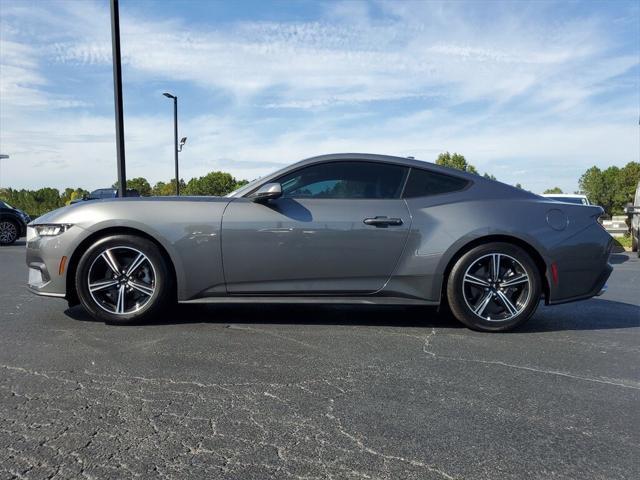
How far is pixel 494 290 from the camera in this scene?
4.48 meters

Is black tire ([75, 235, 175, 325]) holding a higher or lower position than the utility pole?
lower

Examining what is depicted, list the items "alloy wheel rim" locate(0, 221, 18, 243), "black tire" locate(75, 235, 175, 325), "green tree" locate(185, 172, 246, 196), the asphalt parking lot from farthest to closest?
"green tree" locate(185, 172, 246, 196)
"alloy wheel rim" locate(0, 221, 18, 243)
"black tire" locate(75, 235, 175, 325)
the asphalt parking lot

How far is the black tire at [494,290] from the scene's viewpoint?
4.43 meters

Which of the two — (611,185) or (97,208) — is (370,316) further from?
(611,185)

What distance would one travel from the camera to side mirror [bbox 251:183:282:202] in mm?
4297

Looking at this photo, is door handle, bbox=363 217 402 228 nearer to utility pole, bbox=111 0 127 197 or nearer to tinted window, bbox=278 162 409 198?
tinted window, bbox=278 162 409 198

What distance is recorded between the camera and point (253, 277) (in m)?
4.41

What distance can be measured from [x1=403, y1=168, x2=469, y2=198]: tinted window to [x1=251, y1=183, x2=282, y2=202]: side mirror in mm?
1052

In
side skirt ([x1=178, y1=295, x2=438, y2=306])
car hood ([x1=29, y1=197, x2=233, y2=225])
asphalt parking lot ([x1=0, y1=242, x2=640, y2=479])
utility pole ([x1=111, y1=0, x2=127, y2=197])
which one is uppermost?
utility pole ([x1=111, y1=0, x2=127, y2=197])

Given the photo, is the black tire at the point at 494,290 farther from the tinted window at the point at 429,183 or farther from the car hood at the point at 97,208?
the car hood at the point at 97,208

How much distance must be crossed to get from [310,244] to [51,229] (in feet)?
6.86

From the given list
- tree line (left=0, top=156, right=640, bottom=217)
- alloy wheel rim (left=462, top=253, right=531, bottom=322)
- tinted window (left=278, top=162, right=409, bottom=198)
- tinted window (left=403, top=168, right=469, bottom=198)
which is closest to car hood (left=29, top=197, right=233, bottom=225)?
tinted window (left=278, top=162, right=409, bottom=198)

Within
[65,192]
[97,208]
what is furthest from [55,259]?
[65,192]

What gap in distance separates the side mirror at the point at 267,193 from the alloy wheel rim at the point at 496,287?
1.62 meters
